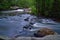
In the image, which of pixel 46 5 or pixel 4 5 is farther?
pixel 4 5

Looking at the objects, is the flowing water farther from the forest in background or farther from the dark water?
the forest in background

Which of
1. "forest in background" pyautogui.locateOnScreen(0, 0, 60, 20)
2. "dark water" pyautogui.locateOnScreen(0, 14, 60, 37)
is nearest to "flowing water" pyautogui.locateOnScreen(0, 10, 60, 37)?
"dark water" pyautogui.locateOnScreen(0, 14, 60, 37)

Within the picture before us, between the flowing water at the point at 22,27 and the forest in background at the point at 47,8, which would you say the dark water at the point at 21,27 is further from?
the forest in background at the point at 47,8

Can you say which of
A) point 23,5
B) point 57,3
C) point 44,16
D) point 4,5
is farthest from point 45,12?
point 23,5

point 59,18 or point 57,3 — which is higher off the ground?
point 57,3

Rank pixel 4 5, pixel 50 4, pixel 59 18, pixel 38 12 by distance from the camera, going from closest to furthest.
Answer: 1. pixel 59 18
2. pixel 50 4
3. pixel 38 12
4. pixel 4 5

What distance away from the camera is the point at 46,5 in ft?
82.9

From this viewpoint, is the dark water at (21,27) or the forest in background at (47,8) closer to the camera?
the dark water at (21,27)

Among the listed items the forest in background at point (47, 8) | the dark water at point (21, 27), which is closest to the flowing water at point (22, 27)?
the dark water at point (21, 27)

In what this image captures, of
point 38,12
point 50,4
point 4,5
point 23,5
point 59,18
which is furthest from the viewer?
point 23,5

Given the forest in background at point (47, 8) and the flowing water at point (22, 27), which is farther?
the forest in background at point (47, 8)

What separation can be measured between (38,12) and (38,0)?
6.04ft

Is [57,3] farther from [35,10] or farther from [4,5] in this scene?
[4,5]

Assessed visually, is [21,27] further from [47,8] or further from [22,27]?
[47,8]
